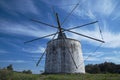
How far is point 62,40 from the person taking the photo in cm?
2884

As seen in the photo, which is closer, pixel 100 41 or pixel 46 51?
pixel 100 41

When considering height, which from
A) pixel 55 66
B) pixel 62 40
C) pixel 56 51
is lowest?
pixel 55 66

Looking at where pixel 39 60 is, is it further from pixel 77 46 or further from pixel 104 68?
pixel 104 68

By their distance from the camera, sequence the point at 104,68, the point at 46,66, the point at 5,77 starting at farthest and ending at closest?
the point at 104,68 → the point at 46,66 → the point at 5,77

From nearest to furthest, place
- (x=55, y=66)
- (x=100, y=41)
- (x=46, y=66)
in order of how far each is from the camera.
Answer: (x=100, y=41)
(x=55, y=66)
(x=46, y=66)

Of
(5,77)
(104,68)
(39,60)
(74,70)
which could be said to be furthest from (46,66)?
(104,68)

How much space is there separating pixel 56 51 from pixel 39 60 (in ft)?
14.5

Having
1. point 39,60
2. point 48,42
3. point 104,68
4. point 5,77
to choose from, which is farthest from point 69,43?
point 104,68

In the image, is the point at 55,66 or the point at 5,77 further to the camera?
the point at 55,66

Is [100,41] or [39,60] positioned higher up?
[100,41]

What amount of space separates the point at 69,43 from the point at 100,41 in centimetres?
617

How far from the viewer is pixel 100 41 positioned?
25.4 metres

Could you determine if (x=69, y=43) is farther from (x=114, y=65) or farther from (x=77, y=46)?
(x=114, y=65)

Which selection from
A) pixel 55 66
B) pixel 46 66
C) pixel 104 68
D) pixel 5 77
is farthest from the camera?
pixel 104 68
